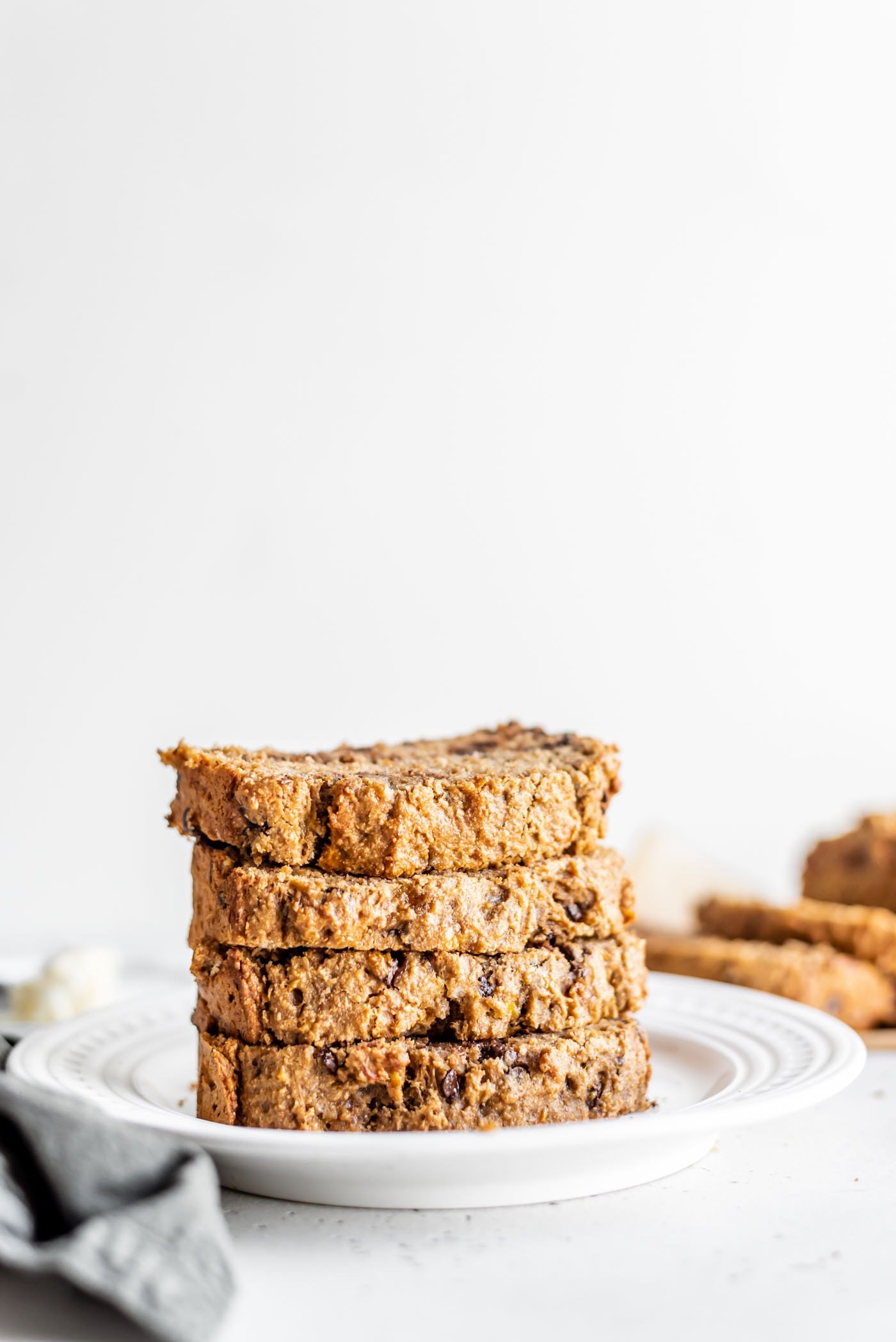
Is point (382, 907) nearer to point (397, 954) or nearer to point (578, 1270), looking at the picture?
point (397, 954)

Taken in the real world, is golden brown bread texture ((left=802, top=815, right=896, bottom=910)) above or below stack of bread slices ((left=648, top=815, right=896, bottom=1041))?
above

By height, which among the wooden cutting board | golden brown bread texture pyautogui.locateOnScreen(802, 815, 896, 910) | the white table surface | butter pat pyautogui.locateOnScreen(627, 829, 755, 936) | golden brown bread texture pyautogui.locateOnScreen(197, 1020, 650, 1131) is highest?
golden brown bread texture pyautogui.locateOnScreen(802, 815, 896, 910)

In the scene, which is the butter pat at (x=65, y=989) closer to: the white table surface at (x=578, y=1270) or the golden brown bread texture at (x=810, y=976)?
the white table surface at (x=578, y=1270)

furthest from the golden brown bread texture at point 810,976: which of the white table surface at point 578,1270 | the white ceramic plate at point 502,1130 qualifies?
the white table surface at point 578,1270

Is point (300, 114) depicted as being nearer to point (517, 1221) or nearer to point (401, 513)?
point (401, 513)

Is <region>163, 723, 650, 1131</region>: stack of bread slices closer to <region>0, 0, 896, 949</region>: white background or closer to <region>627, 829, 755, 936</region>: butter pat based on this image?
<region>627, 829, 755, 936</region>: butter pat

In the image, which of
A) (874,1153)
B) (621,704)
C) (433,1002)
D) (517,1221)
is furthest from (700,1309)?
(621,704)

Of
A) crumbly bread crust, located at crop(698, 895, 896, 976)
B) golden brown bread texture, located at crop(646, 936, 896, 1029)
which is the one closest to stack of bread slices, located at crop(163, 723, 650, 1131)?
golden brown bread texture, located at crop(646, 936, 896, 1029)
